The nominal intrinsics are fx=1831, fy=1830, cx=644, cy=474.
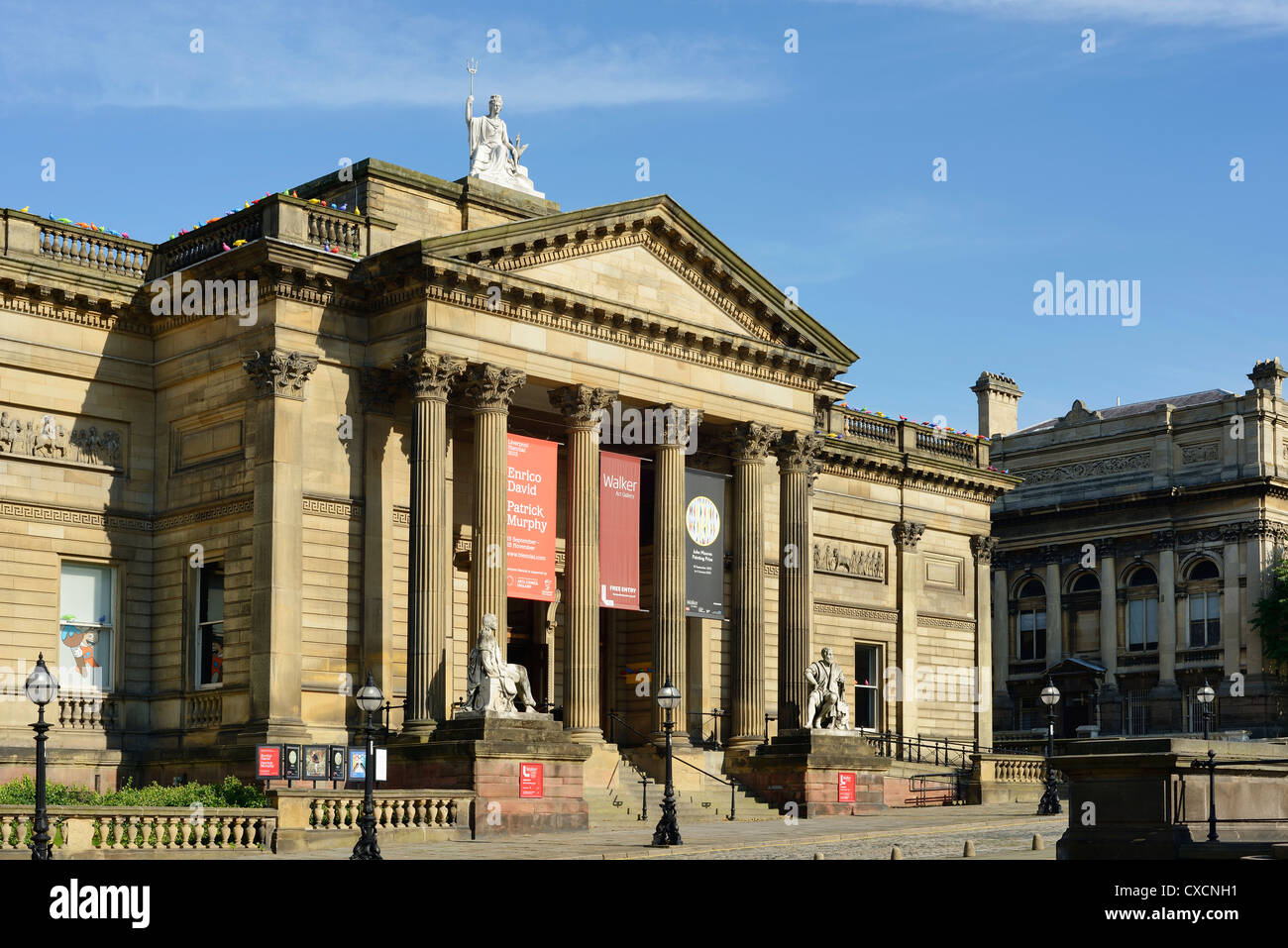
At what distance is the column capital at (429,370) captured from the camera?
3981 centimetres

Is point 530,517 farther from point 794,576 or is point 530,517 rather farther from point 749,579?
point 794,576

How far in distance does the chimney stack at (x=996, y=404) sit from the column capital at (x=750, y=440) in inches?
1925

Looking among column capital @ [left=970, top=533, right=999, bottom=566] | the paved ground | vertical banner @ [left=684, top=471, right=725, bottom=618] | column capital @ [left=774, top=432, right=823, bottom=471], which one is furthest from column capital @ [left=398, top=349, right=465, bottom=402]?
column capital @ [left=970, top=533, right=999, bottom=566]

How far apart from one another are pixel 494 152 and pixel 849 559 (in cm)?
1870

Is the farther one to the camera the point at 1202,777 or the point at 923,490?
the point at 923,490

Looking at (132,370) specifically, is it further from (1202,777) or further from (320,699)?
(1202,777)

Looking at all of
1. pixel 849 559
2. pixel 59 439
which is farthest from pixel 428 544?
pixel 849 559

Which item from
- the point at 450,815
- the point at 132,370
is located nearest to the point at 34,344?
the point at 132,370

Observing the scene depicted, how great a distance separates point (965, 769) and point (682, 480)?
13185 mm

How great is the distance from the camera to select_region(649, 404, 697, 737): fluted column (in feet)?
145

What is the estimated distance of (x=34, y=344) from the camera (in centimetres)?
3975

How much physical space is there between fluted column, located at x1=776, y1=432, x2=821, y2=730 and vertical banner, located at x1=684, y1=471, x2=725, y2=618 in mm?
2011

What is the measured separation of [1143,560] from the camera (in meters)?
85.7
